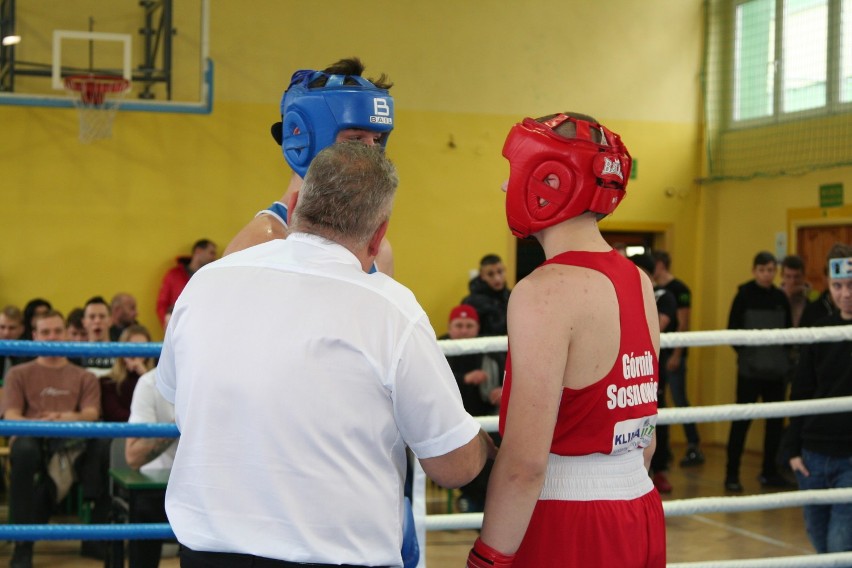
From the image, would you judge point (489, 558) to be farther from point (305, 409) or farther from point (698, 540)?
point (698, 540)

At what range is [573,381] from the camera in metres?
1.93

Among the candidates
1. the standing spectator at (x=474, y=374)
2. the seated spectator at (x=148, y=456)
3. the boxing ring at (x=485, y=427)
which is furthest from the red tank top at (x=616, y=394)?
the standing spectator at (x=474, y=374)

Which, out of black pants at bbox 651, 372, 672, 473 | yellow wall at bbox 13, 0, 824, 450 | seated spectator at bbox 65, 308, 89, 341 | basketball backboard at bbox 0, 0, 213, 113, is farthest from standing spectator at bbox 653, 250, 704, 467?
seated spectator at bbox 65, 308, 89, 341

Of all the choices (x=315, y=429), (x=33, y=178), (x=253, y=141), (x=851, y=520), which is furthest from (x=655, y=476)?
(x=315, y=429)

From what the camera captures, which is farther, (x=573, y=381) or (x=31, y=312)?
(x=31, y=312)

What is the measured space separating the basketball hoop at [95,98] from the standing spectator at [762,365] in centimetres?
543

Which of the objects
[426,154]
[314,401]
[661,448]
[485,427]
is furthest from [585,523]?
[426,154]

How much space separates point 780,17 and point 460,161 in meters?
3.32

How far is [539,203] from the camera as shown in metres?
2.05

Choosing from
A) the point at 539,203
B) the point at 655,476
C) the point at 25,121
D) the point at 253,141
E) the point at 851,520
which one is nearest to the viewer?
the point at 539,203

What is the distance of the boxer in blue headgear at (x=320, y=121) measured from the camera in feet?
7.39

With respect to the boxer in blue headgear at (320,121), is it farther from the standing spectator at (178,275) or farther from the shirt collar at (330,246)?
the standing spectator at (178,275)

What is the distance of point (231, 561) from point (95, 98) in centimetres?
702

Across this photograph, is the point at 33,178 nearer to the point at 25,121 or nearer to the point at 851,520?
the point at 25,121
